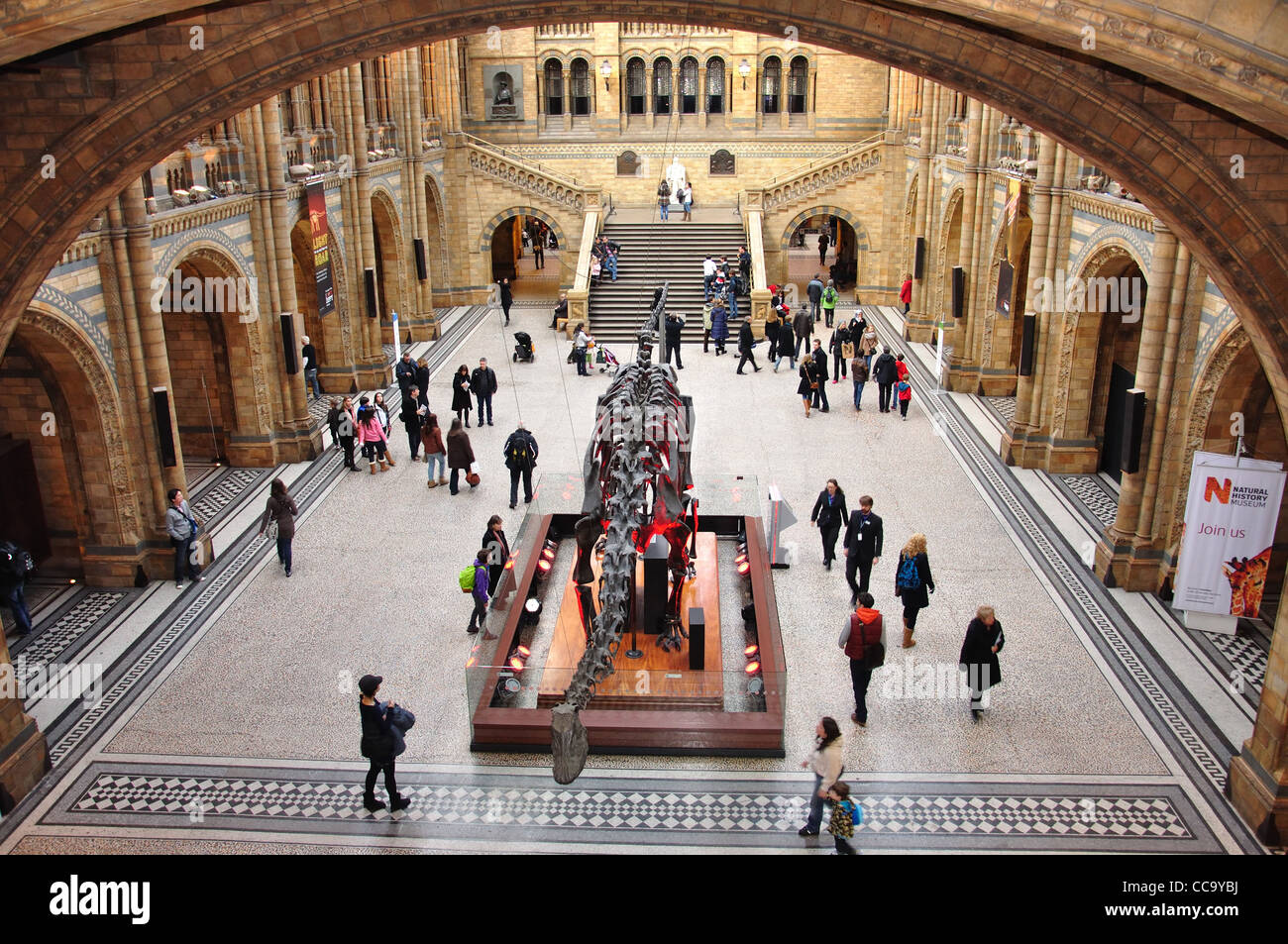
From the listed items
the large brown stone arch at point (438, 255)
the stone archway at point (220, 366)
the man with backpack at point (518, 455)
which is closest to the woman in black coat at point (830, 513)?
the man with backpack at point (518, 455)

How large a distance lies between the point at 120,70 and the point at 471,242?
23.0 meters

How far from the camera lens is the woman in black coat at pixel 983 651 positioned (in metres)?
10.8

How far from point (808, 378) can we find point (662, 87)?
18.5 m

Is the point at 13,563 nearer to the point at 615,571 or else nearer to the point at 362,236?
the point at 615,571

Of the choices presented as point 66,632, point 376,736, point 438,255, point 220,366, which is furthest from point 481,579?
point 438,255

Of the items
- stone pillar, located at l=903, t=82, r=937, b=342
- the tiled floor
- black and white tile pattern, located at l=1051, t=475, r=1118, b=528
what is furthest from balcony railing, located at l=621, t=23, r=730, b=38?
the tiled floor

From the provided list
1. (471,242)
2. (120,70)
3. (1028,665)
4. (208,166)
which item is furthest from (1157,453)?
(471,242)

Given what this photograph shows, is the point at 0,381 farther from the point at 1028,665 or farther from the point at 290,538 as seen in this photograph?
the point at 1028,665

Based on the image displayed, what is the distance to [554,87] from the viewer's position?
36.2 m

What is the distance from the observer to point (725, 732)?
10.6 m

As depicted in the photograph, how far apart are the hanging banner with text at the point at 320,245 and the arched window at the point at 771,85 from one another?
61.7ft

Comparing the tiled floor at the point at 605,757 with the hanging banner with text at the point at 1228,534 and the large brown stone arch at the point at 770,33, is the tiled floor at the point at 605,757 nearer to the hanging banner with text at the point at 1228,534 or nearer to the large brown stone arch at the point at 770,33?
the hanging banner with text at the point at 1228,534

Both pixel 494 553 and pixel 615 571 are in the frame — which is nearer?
pixel 615 571

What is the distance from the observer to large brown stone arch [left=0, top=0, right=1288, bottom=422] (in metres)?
8.67
